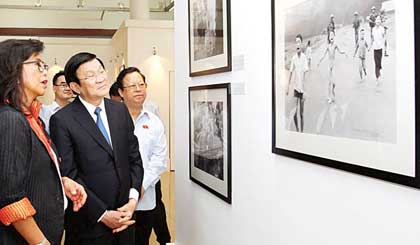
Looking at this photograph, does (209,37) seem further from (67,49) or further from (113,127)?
(67,49)

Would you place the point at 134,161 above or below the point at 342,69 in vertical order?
below

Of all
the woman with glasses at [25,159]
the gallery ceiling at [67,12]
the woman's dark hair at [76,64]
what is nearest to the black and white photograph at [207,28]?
the woman's dark hair at [76,64]

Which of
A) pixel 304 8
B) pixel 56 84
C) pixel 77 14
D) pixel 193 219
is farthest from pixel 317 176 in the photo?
pixel 77 14

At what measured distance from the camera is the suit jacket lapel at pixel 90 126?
2.72 metres

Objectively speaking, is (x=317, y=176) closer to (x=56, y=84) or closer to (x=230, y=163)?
(x=230, y=163)

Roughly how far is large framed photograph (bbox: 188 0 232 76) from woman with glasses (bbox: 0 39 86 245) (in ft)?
3.14

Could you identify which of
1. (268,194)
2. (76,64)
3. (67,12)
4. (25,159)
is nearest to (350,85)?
(268,194)

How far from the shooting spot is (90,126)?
8.96ft

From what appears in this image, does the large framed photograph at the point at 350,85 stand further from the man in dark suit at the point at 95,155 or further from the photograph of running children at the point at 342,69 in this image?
the man in dark suit at the point at 95,155

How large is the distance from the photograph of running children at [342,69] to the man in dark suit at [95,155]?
1.14 metres

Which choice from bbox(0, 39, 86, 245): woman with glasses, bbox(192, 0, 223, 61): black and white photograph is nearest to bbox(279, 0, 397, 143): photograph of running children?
bbox(192, 0, 223, 61): black and white photograph

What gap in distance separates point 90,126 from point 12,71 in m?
0.67

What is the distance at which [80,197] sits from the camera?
259 cm

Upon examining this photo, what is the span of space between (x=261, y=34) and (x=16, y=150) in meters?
1.15
